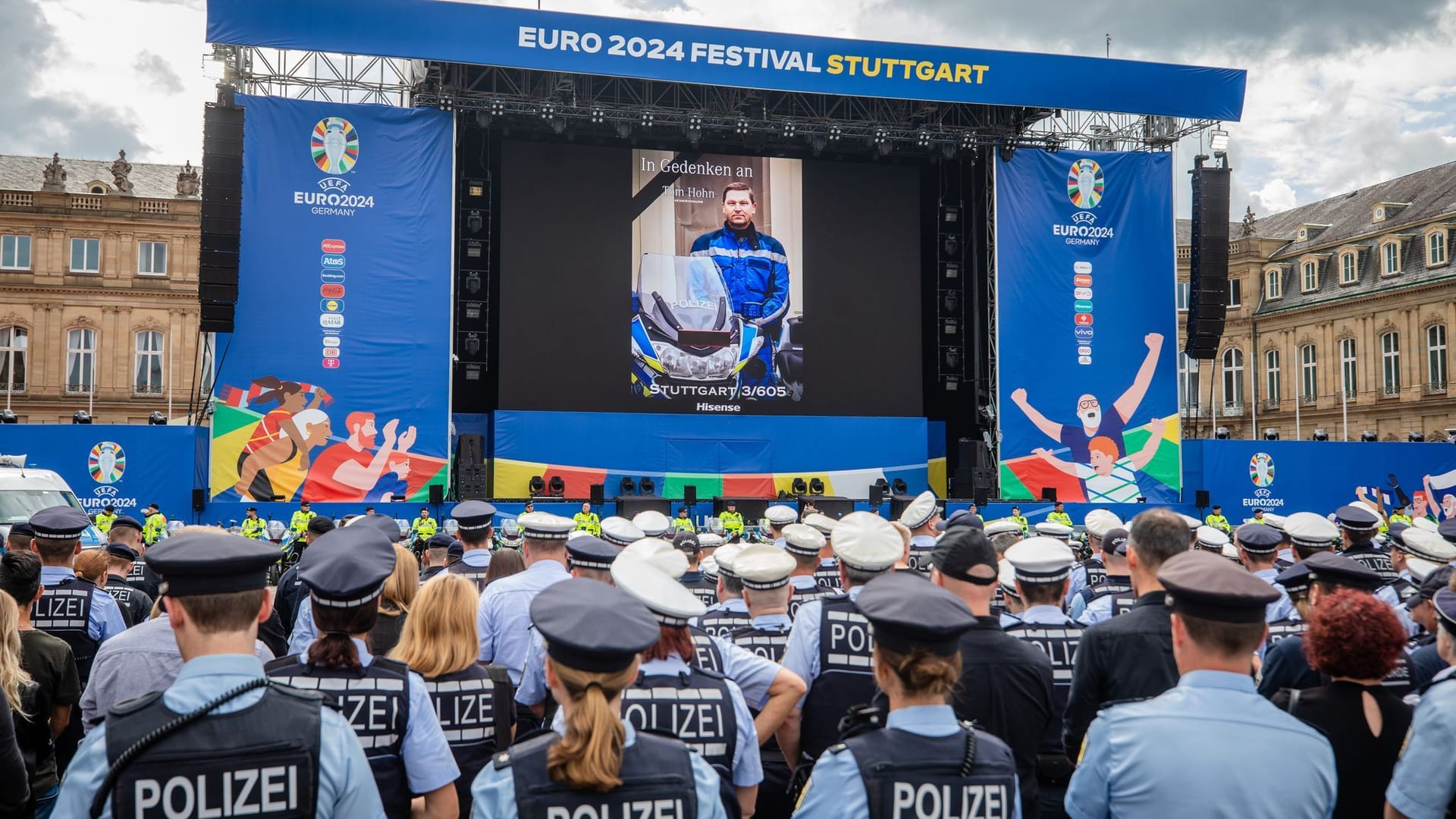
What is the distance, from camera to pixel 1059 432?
2175 centimetres

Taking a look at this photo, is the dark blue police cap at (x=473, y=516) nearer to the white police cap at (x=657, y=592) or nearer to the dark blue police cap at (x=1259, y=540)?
the white police cap at (x=657, y=592)

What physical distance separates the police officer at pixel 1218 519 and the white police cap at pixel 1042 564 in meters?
15.0

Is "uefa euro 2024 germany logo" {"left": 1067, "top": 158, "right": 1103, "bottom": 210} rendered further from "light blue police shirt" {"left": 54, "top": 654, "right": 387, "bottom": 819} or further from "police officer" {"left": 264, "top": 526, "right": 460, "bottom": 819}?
"light blue police shirt" {"left": 54, "top": 654, "right": 387, "bottom": 819}

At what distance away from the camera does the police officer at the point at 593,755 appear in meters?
2.23

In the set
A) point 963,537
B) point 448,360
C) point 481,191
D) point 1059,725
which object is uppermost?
point 481,191

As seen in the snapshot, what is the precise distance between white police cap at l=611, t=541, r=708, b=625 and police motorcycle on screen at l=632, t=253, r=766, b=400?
17.9 meters

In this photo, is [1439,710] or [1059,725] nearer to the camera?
[1439,710]

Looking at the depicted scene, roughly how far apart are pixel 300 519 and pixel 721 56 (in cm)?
1066

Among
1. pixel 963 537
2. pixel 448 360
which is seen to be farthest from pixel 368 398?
pixel 963 537

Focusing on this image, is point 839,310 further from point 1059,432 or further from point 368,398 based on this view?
point 368,398

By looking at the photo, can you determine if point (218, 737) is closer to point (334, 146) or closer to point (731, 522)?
point (731, 522)

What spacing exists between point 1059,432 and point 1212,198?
17.8 ft

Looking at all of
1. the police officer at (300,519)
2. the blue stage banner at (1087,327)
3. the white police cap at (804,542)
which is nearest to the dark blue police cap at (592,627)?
the white police cap at (804,542)

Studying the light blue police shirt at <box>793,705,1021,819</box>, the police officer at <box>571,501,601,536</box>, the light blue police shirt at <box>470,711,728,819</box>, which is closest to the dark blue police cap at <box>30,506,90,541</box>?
the light blue police shirt at <box>470,711,728,819</box>
